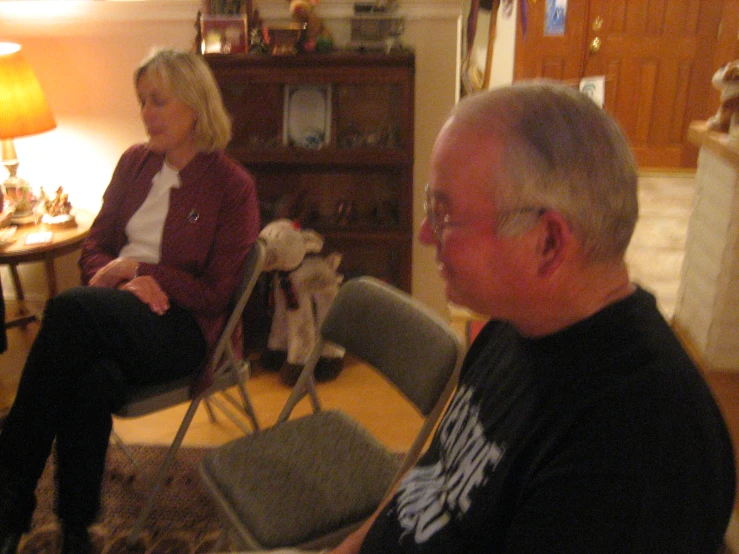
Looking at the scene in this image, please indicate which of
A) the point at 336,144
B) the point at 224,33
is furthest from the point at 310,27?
the point at 336,144

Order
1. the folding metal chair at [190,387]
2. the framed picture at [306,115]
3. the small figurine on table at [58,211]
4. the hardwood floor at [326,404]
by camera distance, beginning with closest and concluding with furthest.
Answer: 1. the folding metal chair at [190,387]
2. the hardwood floor at [326,404]
3. the small figurine on table at [58,211]
4. the framed picture at [306,115]

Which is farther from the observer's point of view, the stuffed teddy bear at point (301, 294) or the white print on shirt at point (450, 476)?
the stuffed teddy bear at point (301, 294)

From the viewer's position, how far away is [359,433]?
1.62m

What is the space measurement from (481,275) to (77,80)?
2.75m

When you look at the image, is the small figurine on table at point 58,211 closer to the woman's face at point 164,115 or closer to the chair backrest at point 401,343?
the woman's face at point 164,115

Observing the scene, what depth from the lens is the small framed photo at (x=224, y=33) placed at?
2742 millimetres

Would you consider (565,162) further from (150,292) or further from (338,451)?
(150,292)

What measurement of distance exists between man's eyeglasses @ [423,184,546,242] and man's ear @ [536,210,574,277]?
0.01 meters

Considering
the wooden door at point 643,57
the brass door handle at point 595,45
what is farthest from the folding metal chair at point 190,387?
the brass door handle at point 595,45

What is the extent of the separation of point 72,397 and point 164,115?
84cm

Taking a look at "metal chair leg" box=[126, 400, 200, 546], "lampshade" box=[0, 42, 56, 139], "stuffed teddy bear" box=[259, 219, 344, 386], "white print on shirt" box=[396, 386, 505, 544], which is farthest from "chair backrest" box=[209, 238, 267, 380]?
"lampshade" box=[0, 42, 56, 139]

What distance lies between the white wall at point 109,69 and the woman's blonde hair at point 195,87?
0.95 meters

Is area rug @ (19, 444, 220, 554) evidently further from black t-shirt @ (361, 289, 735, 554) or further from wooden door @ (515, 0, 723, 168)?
wooden door @ (515, 0, 723, 168)

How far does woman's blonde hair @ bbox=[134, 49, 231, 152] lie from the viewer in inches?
78.2
